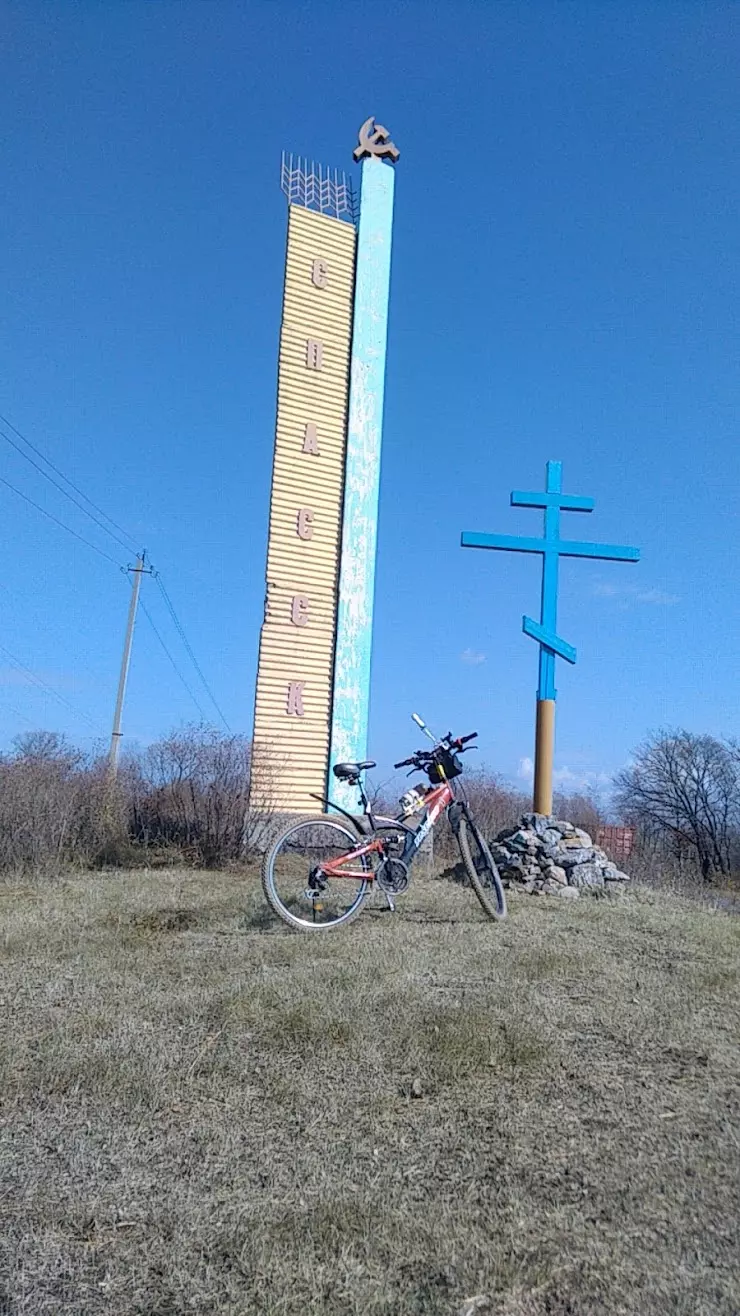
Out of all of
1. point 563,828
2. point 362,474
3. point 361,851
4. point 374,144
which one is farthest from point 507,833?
point 374,144

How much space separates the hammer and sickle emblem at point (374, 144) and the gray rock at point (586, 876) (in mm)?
10237

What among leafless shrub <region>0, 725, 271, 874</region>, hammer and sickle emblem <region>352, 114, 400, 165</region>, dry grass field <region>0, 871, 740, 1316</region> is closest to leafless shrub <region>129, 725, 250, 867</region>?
leafless shrub <region>0, 725, 271, 874</region>

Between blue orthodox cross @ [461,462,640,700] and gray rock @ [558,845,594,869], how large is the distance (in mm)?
2213

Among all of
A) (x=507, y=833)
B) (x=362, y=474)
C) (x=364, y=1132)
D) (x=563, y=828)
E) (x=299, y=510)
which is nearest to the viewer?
(x=364, y=1132)

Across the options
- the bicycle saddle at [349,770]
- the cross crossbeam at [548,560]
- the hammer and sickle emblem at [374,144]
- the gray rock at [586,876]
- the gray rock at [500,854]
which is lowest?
the gray rock at [586,876]

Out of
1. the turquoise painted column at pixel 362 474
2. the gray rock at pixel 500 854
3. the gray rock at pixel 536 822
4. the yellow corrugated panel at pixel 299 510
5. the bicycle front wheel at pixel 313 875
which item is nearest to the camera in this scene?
the bicycle front wheel at pixel 313 875

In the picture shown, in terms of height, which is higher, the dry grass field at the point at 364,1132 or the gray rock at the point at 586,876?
the gray rock at the point at 586,876

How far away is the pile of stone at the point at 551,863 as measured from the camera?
801 centimetres

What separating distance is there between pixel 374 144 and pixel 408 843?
35.5 ft

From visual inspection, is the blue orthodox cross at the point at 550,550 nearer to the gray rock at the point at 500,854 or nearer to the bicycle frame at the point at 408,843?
the gray rock at the point at 500,854

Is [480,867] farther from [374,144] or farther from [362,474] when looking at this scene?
[374,144]

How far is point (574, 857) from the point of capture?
8242 millimetres

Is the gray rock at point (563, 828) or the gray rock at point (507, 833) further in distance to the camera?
the gray rock at point (507, 833)

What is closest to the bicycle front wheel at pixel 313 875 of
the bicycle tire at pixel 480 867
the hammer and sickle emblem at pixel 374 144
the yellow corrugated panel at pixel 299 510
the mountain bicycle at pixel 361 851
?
the mountain bicycle at pixel 361 851
